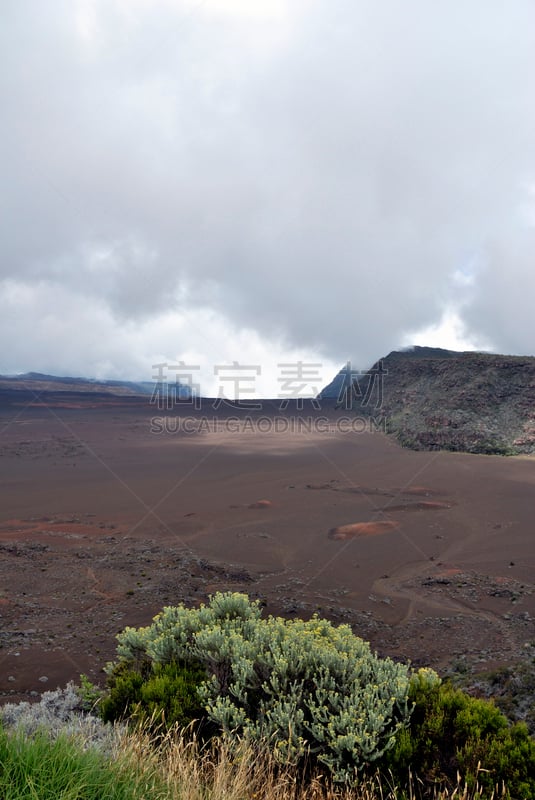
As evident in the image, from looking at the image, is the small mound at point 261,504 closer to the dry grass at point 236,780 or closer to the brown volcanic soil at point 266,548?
the brown volcanic soil at point 266,548

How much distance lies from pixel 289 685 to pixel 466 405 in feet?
132

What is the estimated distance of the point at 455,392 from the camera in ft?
142

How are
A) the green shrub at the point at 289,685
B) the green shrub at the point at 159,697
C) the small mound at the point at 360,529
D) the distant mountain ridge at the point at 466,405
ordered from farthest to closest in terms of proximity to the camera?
the distant mountain ridge at the point at 466,405, the small mound at the point at 360,529, the green shrub at the point at 159,697, the green shrub at the point at 289,685

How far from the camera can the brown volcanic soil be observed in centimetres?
912

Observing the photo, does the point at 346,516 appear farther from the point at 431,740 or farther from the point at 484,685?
the point at 431,740

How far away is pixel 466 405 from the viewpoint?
134ft

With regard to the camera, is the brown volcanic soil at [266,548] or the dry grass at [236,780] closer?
the dry grass at [236,780]

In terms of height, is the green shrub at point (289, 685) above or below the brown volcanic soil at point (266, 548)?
above

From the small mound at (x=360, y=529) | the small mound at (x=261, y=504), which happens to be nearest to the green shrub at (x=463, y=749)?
the small mound at (x=360, y=529)

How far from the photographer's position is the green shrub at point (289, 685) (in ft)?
12.2

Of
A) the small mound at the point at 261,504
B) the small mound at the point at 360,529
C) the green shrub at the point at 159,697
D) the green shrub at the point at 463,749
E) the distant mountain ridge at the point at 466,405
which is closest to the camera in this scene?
the green shrub at the point at 463,749

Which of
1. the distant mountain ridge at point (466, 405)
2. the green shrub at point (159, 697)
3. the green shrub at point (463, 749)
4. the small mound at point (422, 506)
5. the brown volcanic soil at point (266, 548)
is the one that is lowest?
the brown volcanic soil at point (266, 548)

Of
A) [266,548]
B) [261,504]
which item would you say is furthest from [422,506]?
[266,548]

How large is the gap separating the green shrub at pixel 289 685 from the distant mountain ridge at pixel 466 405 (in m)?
33.1
